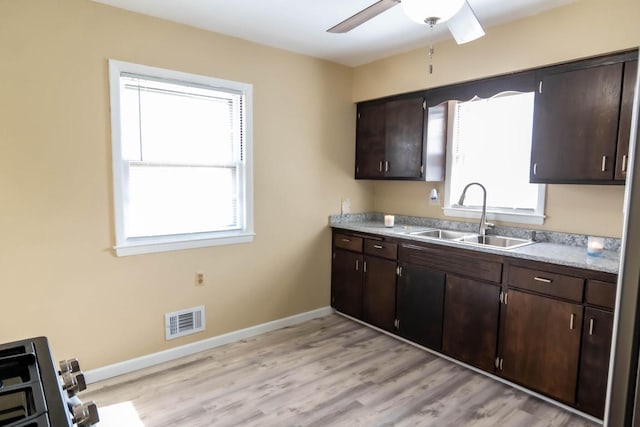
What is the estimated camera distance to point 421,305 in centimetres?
307

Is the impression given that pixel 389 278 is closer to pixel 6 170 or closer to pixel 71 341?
pixel 71 341

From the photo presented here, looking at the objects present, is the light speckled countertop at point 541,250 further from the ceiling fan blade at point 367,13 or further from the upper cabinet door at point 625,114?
the ceiling fan blade at point 367,13

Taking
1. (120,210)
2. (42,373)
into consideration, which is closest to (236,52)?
(120,210)

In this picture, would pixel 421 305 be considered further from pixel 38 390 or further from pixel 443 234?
pixel 38 390

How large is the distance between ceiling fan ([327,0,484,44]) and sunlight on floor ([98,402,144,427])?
2.59 meters

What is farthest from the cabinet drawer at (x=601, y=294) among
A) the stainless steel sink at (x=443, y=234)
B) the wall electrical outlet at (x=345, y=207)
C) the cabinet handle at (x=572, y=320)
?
the wall electrical outlet at (x=345, y=207)

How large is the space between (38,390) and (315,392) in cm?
196

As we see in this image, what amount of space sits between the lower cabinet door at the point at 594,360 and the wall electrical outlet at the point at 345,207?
2280mm

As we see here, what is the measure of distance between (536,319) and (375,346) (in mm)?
1292

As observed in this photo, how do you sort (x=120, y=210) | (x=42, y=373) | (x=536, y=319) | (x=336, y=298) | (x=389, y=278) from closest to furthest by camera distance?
(x=42, y=373)
(x=536, y=319)
(x=120, y=210)
(x=389, y=278)
(x=336, y=298)

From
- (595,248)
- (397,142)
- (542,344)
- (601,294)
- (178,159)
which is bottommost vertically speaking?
(542,344)

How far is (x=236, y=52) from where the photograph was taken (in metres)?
3.10

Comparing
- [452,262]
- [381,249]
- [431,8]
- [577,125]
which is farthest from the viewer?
[381,249]

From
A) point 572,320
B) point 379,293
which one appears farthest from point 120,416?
point 572,320
